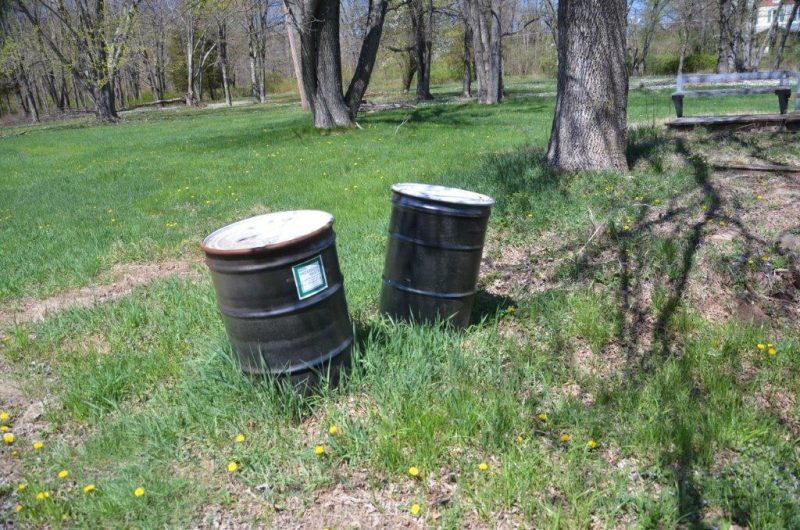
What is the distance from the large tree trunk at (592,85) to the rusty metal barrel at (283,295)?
4.36 m

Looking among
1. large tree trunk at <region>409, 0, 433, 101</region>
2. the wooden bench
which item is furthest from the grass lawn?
large tree trunk at <region>409, 0, 433, 101</region>

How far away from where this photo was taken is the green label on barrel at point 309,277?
2707mm

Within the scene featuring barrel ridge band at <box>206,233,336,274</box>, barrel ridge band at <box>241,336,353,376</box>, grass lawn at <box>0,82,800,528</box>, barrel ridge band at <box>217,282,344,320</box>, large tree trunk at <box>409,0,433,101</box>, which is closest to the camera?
grass lawn at <box>0,82,800,528</box>

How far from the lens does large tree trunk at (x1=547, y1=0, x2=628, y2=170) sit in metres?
6.12

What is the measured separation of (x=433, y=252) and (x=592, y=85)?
3.98m

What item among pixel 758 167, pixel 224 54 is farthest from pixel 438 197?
pixel 224 54

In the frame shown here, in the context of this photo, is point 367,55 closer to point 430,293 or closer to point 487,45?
point 487,45

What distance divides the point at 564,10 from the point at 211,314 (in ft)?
16.5

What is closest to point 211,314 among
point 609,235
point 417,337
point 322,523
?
point 417,337

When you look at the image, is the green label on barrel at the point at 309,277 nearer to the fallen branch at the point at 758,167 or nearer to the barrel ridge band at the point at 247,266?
the barrel ridge band at the point at 247,266

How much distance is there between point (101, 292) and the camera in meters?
5.31

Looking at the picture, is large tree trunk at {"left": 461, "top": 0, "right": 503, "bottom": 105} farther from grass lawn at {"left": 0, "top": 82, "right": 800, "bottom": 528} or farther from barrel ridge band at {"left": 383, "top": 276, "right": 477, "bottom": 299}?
barrel ridge band at {"left": 383, "top": 276, "right": 477, "bottom": 299}

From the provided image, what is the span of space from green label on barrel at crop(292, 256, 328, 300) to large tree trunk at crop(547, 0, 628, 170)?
4.56 metres

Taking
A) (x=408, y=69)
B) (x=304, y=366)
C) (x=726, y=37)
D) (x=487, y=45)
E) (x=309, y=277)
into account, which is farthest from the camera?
(x=408, y=69)
